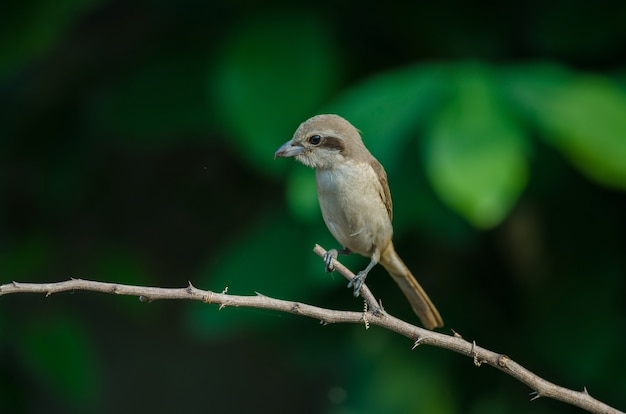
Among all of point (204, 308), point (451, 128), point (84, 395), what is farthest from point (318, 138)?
point (84, 395)

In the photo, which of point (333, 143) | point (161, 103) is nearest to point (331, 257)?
point (333, 143)

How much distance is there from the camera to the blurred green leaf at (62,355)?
4664 mm

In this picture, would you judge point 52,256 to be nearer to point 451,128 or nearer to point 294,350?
point 294,350

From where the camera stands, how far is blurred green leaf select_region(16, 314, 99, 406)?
4664mm

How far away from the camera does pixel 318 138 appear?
5.59 feet

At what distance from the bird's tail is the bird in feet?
0.11

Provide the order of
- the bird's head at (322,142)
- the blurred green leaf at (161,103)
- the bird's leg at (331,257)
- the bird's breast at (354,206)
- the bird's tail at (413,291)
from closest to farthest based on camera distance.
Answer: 1. the bird's head at (322,142)
2. the bird's breast at (354,206)
3. the bird's leg at (331,257)
4. the bird's tail at (413,291)
5. the blurred green leaf at (161,103)

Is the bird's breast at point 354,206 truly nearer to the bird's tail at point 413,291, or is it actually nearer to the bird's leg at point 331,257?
the bird's leg at point 331,257

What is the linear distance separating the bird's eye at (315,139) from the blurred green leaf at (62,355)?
3.30 m

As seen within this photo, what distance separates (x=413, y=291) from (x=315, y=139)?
811 mm

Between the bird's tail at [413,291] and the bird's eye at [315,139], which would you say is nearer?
the bird's eye at [315,139]

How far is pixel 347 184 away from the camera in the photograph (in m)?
1.91

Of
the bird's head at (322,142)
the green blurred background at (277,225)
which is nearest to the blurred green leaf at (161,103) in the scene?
the green blurred background at (277,225)

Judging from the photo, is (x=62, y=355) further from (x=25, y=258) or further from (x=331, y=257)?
(x=331, y=257)
